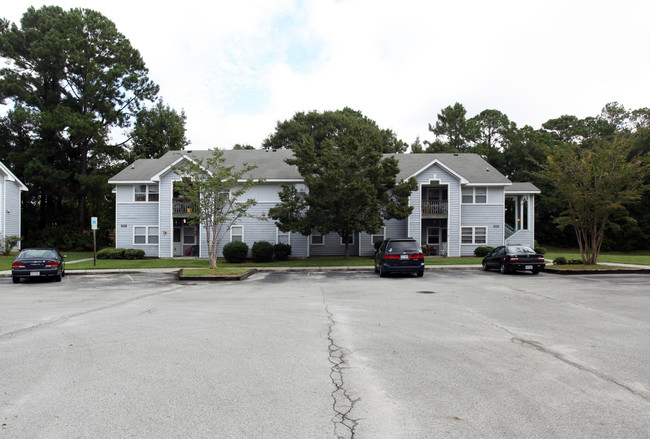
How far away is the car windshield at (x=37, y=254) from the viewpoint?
1873cm

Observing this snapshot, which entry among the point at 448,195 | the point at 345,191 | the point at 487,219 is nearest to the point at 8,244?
the point at 345,191

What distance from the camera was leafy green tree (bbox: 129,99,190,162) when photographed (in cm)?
4625

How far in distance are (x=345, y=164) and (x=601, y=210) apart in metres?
13.4

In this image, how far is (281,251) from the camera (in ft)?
98.0

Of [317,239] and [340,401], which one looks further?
[317,239]

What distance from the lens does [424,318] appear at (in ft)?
30.7

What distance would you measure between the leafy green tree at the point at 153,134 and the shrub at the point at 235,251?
75.9ft

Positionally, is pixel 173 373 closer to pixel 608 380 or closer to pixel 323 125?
pixel 608 380

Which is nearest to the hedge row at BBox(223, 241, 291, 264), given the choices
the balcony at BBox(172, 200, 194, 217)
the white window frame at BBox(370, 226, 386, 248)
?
the balcony at BBox(172, 200, 194, 217)

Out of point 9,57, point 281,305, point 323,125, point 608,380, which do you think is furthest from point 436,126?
point 608,380

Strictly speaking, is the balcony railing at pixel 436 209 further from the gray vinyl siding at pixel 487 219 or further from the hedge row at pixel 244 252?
the hedge row at pixel 244 252

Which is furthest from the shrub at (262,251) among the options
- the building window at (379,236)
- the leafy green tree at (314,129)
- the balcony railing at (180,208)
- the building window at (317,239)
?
the leafy green tree at (314,129)

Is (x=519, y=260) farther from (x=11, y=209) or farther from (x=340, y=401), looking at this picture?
(x=11, y=209)

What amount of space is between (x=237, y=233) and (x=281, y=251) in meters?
4.32
